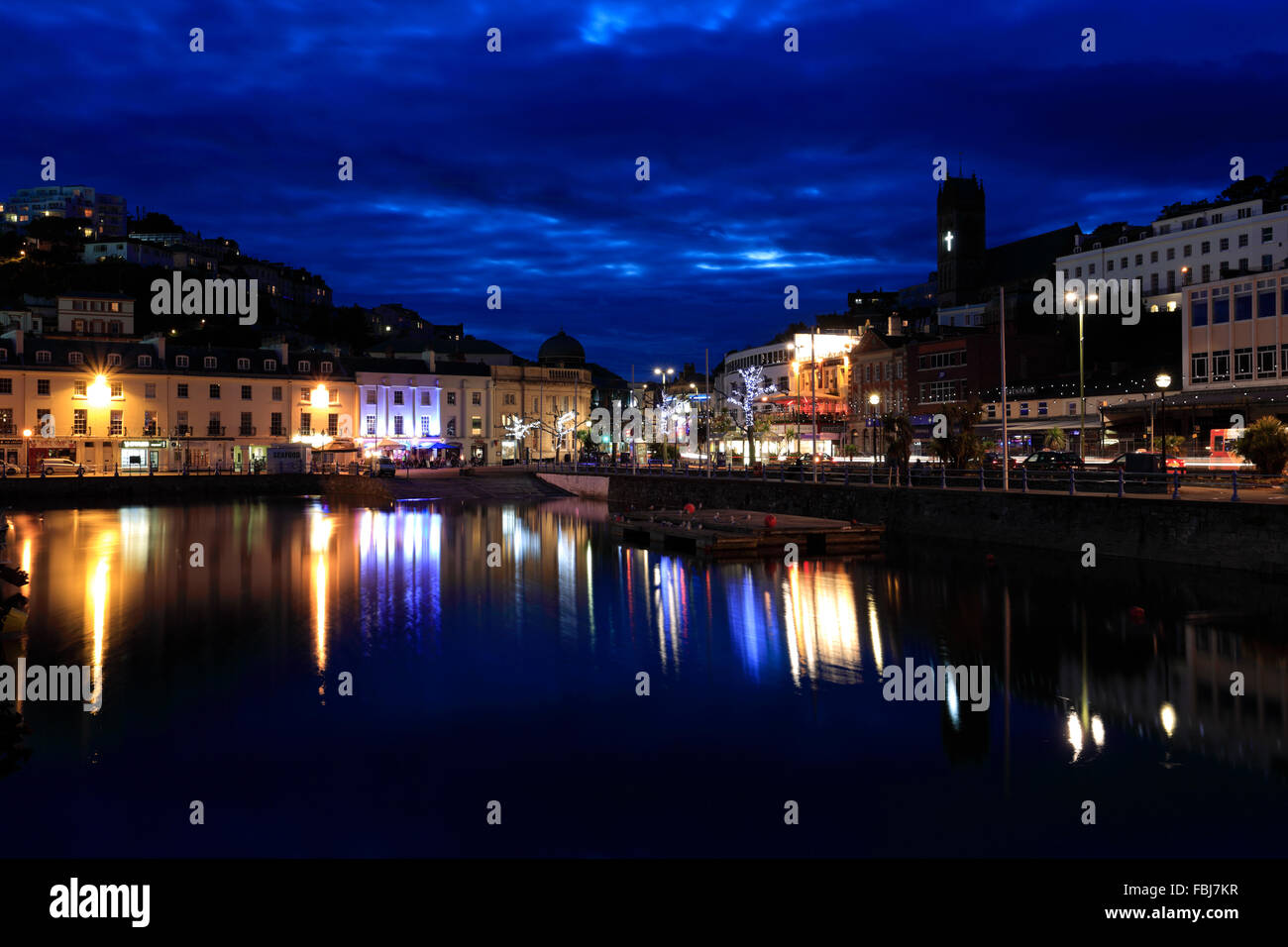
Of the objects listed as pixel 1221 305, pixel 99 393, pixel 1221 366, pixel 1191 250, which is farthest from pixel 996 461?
pixel 99 393

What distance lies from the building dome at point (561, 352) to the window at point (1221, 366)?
74.5m

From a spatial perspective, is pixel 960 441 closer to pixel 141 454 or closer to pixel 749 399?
pixel 749 399

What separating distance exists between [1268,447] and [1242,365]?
887 inches

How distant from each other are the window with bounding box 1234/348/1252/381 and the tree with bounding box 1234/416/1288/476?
20.8 m

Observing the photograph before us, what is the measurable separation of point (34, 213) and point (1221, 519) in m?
218

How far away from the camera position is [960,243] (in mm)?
126000

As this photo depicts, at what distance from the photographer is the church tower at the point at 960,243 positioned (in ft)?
408

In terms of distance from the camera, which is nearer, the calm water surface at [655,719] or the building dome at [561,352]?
the calm water surface at [655,719]

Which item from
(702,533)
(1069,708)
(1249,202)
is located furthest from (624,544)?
(1249,202)

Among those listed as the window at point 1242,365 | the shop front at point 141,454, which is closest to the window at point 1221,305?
the window at point 1242,365

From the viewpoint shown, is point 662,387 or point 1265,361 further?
point 662,387

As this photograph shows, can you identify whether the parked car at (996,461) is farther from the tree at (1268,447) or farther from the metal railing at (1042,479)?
the tree at (1268,447)

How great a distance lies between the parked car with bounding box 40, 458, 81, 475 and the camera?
7338cm

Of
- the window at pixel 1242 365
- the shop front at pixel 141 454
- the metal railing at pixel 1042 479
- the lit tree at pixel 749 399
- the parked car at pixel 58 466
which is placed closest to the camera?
the metal railing at pixel 1042 479
